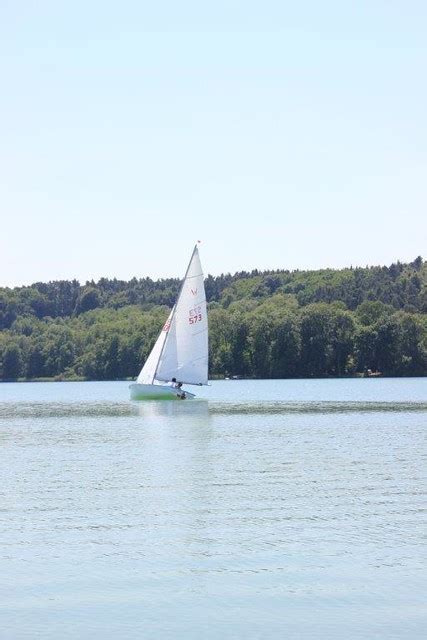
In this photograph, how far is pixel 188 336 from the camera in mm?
92125

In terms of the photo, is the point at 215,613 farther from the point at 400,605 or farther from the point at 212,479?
the point at 212,479

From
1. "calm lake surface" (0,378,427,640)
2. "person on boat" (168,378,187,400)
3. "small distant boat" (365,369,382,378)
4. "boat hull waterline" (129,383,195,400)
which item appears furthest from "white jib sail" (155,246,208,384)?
"small distant boat" (365,369,382,378)

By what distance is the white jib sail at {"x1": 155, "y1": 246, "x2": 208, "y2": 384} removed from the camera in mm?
91438

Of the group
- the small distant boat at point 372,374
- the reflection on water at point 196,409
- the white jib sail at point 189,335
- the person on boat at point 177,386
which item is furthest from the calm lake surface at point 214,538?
the small distant boat at point 372,374

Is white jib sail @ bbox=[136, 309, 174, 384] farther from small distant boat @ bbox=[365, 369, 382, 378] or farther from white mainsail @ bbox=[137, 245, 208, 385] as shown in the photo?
small distant boat @ bbox=[365, 369, 382, 378]

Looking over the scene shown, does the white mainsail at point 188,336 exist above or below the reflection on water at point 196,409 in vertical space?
above

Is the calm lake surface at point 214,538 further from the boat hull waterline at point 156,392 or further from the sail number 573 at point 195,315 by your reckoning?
the boat hull waterline at point 156,392

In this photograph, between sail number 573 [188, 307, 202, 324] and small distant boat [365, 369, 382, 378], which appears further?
small distant boat [365, 369, 382, 378]

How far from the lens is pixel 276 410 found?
88188mm

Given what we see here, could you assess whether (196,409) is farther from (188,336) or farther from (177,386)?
(188,336)

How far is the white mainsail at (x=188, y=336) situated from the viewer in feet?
300

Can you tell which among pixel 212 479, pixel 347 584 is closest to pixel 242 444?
pixel 212 479

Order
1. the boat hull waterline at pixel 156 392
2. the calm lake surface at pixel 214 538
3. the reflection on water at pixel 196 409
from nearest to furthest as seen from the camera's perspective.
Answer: the calm lake surface at pixel 214 538 → the reflection on water at pixel 196 409 → the boat hull waterline at pixel 156 392

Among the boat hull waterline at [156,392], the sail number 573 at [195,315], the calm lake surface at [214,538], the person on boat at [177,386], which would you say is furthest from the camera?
the boat hull waterline at [156,392]
